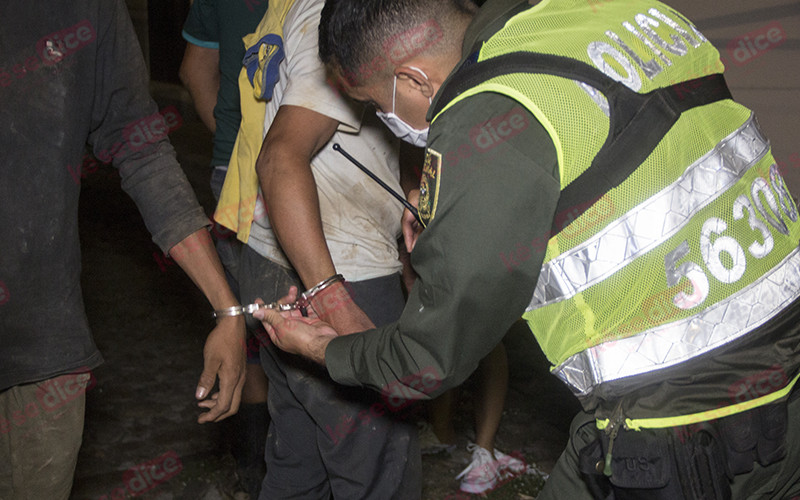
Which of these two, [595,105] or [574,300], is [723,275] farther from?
[595,105]

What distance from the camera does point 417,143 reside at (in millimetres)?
1529

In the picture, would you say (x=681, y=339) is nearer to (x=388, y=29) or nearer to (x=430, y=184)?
(x=430, y=184)

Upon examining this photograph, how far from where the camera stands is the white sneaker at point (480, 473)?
283cm

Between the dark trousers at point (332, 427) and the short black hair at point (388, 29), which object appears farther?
the dark trousers at point (332, 427)

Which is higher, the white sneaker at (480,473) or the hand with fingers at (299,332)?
the hand with fingers at (299,332)

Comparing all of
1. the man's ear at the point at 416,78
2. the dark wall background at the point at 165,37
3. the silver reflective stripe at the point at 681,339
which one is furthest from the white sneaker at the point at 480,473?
the dark wall background at the point at 165,37

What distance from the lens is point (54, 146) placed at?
4.66ft

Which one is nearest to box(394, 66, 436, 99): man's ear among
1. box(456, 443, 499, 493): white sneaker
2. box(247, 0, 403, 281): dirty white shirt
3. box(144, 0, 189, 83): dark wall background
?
box(247, 0, 403, 281): dirty white shirt

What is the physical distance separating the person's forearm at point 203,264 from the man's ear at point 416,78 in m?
0.63

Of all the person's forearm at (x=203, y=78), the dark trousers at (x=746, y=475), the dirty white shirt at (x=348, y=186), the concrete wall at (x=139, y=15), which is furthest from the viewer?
the concrete wall at (x=139, y=15)

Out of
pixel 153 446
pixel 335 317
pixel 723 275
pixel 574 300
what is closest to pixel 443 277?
pixel 574 300

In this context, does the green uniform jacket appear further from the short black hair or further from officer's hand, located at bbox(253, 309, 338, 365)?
officer's hand, located at bbox(253, 309, 338, 365)

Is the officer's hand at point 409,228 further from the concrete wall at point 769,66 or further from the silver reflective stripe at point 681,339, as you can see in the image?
the concrete wall at point 769,66

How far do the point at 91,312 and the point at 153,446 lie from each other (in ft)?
5.26
